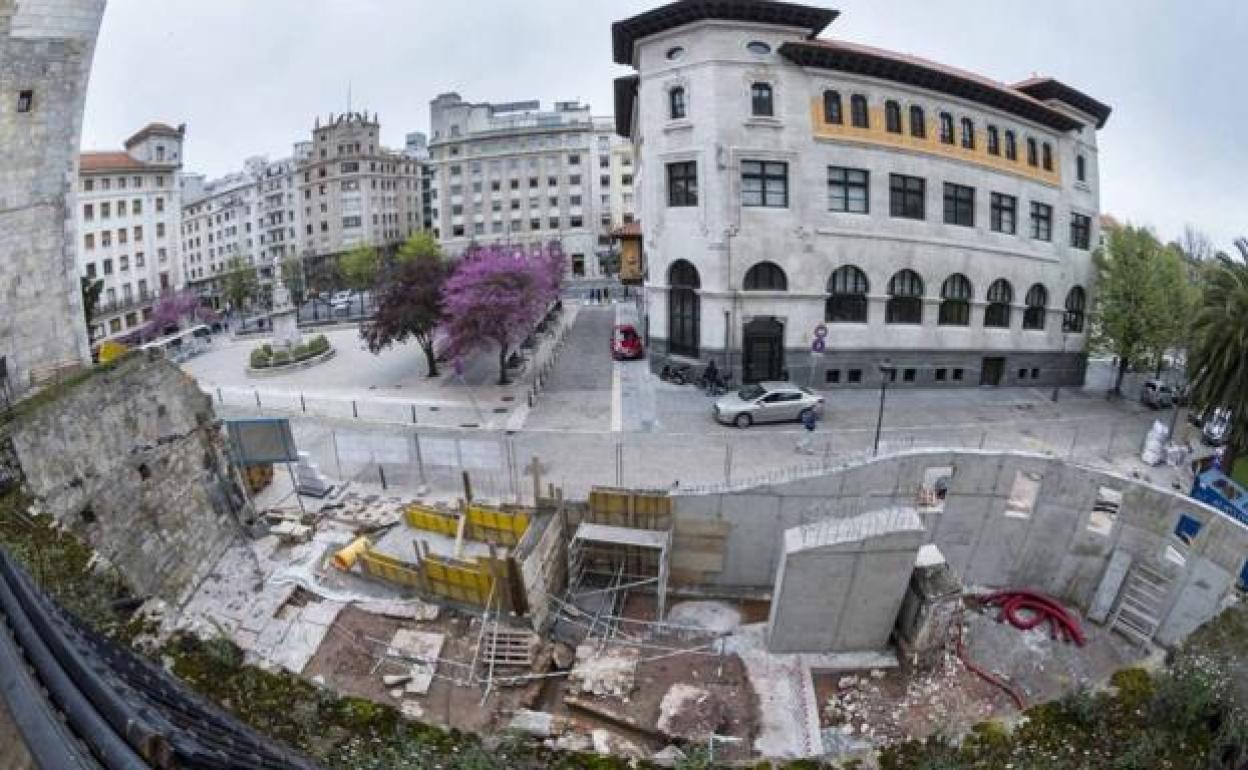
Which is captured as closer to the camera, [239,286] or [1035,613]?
[1035,613]

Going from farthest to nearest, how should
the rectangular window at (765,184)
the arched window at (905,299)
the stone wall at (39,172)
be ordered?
the arched window at (905,299) < the rectangular window at (765,184) < the stone wall at (39,172)

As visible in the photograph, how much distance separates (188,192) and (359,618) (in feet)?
375

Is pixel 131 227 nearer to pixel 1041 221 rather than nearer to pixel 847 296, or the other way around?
pixel 847 296

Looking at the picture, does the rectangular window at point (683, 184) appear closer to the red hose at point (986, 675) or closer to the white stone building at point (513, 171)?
the red hose at point (986, 675)

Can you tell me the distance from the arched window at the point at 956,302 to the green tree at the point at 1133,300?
6225mm

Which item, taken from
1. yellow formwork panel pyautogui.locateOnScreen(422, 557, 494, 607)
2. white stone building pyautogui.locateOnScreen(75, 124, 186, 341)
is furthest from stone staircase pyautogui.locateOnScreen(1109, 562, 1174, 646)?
white stone building pyautogui.locateOnScreen(75, 124, 186, 341)

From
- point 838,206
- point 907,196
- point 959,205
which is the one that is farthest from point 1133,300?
point 838,206

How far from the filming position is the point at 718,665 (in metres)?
13.2

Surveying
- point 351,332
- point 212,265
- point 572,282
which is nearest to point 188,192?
point 212,265

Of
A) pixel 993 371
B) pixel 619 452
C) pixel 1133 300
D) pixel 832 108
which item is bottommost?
pixel 619 452

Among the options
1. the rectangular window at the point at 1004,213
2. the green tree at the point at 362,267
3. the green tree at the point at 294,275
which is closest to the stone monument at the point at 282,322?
the green tree at the point at 362,267

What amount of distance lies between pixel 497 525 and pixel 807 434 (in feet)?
40.2

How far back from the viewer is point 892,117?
1174 inches

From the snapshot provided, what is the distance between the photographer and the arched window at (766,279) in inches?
1145
